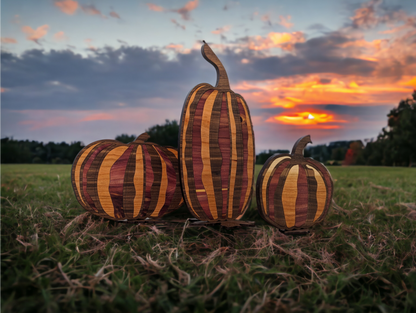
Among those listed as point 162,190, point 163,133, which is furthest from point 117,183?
point 163,133

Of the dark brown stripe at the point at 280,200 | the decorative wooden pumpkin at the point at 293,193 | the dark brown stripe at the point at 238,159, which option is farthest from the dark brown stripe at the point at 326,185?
the dark brown stripe at the point at 238,159

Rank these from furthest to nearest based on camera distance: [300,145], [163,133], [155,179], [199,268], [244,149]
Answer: [163,133]
[300,145]
[155,179]
[244,149]
[199,268]

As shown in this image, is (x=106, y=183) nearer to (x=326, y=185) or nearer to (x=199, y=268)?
(x=199, y=268)

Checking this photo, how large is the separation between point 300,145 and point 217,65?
85 centimetres

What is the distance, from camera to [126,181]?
1986 mm

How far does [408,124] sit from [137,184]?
2343 cm

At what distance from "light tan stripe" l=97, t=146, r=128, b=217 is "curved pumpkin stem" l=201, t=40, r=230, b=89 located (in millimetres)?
881

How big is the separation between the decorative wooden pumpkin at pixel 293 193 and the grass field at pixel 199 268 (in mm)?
119

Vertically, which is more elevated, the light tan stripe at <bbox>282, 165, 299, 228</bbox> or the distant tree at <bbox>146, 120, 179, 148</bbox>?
the distant tree at <bbox>146, 120, 179, 148</bbox>

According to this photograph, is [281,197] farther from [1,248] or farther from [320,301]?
[1,248]

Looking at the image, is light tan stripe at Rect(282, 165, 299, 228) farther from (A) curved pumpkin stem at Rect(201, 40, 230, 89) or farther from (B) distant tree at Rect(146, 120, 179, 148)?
(B) distant tree at Rect(146, 120, 179, 148)

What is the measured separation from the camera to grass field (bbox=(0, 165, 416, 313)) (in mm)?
1153

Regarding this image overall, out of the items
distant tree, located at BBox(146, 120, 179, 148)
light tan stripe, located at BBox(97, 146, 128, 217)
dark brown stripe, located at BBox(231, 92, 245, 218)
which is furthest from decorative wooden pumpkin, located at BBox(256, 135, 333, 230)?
distant tree, located at BBox(146, 120, 179, 148)

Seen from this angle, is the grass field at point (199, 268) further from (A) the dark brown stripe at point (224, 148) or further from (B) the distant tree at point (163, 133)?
(B) the distant tree at point (163, 133)
